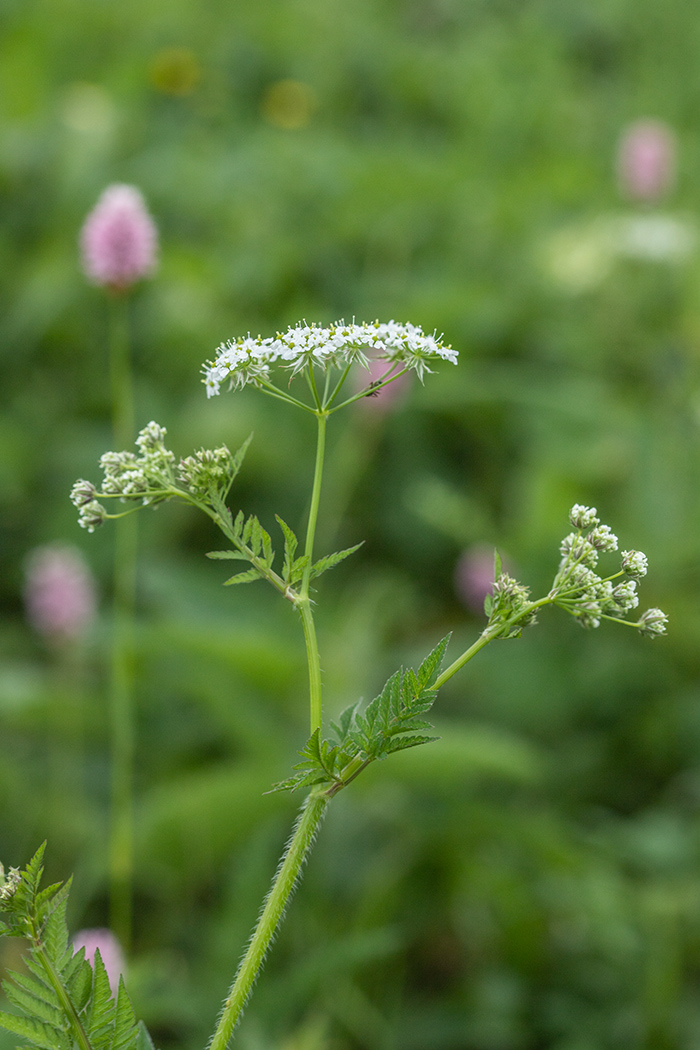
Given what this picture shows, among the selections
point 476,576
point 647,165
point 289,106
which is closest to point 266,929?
point 476,576

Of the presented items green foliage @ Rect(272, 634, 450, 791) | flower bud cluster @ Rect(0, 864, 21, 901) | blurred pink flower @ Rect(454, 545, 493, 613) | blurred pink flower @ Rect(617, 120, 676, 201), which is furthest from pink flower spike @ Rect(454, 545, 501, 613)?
blurred pink flower @ Rect(617, 120, 676, 201)

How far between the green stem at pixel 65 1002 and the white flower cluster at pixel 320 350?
0.47 metres

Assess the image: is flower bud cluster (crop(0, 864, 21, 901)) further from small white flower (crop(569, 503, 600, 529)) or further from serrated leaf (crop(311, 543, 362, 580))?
small white flower (crop(569, 503, 600, 529))

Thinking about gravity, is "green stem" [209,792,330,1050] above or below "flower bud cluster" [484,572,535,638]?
below

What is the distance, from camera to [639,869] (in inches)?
97.8

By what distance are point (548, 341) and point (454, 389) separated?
0.82m

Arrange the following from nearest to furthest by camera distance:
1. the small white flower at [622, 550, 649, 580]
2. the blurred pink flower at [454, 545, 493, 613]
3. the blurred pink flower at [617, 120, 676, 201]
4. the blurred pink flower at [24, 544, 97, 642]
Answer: the small white flower at [622, 550, 649, 580], the blurred pink flower at [24, 544, 97, 642], the blurred pink flower at [454, 545, 493, 613], the blurred pink flower at [617, 120, 676, 201]

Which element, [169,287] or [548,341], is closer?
[169,287]

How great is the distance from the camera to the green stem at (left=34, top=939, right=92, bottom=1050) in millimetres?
762

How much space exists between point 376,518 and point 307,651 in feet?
9.10

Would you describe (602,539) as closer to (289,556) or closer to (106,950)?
(289,556)

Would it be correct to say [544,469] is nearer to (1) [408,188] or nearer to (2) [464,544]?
(2) [464,544]

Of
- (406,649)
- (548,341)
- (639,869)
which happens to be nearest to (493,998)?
(639,869)

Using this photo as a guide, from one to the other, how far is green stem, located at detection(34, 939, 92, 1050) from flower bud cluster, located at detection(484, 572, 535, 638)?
43 cm
